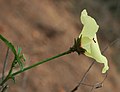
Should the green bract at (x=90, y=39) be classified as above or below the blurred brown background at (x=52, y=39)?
above

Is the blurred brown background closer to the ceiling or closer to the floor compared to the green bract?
closer to the floor

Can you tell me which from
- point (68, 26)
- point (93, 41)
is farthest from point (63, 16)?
point (93, 41)

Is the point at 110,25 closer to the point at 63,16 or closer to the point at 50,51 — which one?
the point at 63,16

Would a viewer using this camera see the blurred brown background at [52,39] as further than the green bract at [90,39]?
Yes

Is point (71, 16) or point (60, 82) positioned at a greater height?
point (71, 16)

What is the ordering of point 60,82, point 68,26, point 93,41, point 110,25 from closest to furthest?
point 93,41
point 60,82
point 68,26
point 110,25

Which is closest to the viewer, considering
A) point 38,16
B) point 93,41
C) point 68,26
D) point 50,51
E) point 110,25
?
point 93,41

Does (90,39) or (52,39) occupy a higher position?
(90,39)

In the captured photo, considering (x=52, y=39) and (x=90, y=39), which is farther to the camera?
(x=52, y=39)
